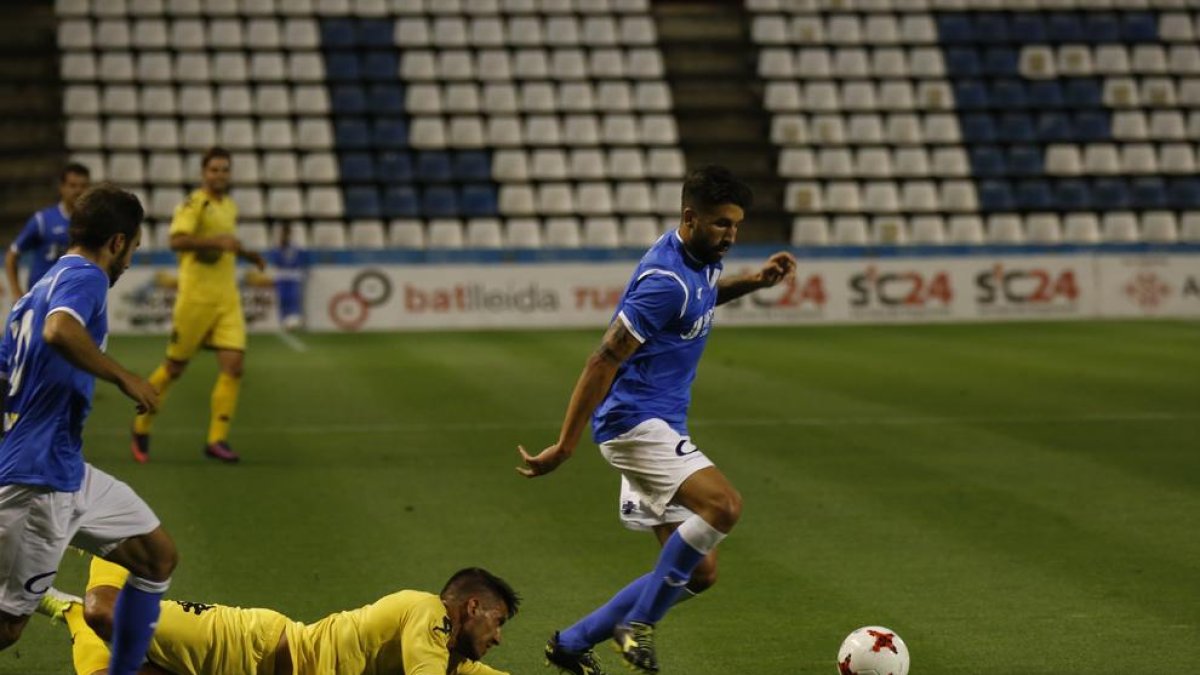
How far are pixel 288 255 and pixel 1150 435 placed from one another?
14048mm

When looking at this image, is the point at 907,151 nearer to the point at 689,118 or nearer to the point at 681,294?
the point at 689,118

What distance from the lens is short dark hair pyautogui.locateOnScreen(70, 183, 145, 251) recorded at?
598cm

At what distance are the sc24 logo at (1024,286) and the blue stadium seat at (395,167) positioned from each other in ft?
31.2

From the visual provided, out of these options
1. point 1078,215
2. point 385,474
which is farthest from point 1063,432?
point 1078,215

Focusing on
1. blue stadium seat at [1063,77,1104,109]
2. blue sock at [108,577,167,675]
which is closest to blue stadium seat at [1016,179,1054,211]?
blue stadium seat at [1063,77,1104,109]

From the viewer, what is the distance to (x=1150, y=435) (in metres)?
13.9

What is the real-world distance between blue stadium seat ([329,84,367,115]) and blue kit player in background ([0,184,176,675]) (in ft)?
80.3

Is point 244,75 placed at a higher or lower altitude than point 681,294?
higher

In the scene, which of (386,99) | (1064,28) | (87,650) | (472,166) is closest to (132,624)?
(87,650)

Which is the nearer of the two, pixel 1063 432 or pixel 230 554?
pixel 230 554

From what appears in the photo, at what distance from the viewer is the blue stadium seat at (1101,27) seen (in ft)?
109

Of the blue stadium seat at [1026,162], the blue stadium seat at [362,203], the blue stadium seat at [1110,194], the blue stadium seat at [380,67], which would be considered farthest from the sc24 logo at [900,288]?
the blue stadium seat at [380,67]

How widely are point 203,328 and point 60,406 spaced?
6.83m

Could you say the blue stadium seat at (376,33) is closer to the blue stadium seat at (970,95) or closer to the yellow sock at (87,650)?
the blue stadium seat at (970,95)
